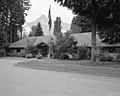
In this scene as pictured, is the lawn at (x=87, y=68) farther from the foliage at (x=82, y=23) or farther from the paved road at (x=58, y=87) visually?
the foliage at (x=82, y=23)

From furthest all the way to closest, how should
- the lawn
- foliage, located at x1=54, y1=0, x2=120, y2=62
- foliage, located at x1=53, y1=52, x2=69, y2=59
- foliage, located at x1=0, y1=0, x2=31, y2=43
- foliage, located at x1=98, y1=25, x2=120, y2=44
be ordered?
foliage, located at x1=0, y1=0, x2=31, y2=43
foliage, located at x1=53, y1=52, x2=69, y2=59
foliage, located at x1=98, y1=25, x2=120, y2=44
foliage, located at x1=54, y1=0, x2=120, y2=62
the lawn

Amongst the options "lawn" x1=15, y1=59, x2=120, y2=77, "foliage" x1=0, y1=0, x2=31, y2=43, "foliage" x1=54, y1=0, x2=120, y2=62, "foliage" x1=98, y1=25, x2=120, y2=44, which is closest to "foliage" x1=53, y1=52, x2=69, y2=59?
"foliage" x1=98, y1=25, x2=120, y2=44

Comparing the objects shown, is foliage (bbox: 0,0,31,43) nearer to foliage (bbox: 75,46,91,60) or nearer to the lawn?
foliage (bbox: 75,46,91,60)

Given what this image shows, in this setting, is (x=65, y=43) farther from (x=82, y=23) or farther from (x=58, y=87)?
(x=58, y=87)

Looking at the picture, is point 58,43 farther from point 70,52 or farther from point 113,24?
point 113,24

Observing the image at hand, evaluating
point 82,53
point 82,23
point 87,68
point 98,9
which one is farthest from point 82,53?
point 87,68

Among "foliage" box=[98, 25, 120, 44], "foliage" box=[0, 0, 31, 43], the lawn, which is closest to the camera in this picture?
the lawn

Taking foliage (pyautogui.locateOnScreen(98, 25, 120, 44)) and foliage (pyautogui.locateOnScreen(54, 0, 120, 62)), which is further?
foliage (pyautogui.locateOnScreen(98, 25, 120, 44))

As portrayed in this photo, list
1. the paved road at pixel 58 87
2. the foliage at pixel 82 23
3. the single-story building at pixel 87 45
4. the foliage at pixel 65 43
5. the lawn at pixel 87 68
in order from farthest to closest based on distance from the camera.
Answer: the single-story building at pixel 87 45
the foliage at pixel 65 43
the foliage at pixel 82 23
the lawn at pixel 87 68
the paved road at pixel 58 87

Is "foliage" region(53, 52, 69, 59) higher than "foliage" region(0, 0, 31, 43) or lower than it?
lower

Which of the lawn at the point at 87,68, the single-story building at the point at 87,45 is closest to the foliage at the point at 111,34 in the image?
the lawn at the point at 87,68

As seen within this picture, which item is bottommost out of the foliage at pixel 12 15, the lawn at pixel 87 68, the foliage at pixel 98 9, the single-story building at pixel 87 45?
the lawn at pixel 87 68

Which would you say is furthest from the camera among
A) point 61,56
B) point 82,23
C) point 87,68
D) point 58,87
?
point 61,56

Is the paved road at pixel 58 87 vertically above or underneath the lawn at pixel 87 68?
underneath
